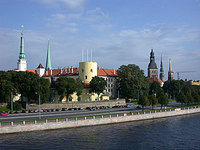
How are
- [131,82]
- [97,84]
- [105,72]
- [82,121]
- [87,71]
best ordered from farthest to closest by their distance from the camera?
[105,72] → [87,71] → [131,82] → [97,84] → [82,121]

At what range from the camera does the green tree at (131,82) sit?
372ft

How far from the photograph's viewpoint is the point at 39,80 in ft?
314

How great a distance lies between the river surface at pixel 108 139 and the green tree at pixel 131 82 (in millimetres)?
55809

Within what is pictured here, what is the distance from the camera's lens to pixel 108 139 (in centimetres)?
4562

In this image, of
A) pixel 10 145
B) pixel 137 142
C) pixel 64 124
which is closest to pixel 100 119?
pixel 64 124

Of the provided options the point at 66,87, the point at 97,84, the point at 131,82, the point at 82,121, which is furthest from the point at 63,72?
the point at 82,121

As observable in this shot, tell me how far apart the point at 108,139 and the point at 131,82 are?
232ft

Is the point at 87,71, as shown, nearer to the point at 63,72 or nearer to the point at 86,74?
the point at 86,74

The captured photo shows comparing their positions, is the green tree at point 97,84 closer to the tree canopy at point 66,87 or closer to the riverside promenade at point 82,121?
the tree canopy at point 66,87

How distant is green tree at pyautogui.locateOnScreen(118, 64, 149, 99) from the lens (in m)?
113

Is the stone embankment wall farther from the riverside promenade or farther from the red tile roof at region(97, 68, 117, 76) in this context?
the riverside promenade

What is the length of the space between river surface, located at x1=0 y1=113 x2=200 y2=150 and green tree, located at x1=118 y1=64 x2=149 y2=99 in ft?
183

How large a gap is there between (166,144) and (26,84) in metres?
63.6

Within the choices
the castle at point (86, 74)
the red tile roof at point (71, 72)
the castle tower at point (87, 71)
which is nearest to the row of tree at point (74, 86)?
the castle at point (86, 74)
